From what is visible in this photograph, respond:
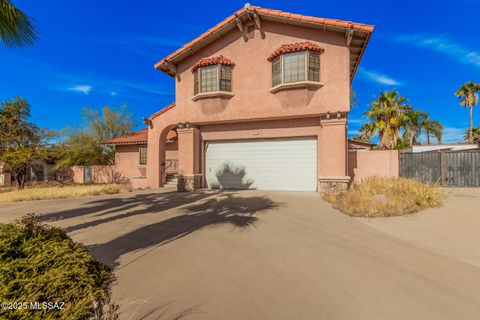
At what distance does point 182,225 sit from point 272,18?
448 inches

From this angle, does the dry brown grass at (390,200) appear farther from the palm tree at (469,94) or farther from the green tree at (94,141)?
the palm tree at (469,94)

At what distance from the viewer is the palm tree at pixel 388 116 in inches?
704

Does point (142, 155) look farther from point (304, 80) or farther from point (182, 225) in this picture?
point (304, 80)

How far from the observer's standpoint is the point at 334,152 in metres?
10.5

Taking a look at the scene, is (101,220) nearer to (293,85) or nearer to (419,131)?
(293,85)

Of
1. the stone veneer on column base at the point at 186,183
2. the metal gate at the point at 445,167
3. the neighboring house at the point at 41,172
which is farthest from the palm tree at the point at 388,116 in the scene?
the neighboring house at the point at 41,172

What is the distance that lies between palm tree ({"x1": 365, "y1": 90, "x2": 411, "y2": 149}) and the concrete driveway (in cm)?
1463

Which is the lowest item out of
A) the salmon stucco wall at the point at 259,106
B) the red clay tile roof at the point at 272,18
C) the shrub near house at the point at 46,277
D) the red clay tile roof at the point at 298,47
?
the shrub near house at the point at 46,277

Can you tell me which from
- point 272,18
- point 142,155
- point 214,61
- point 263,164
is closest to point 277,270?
point 263,164

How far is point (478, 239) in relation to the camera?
4520 millimetres

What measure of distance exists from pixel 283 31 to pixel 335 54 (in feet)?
10.1

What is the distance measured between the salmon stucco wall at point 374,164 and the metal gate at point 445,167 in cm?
237

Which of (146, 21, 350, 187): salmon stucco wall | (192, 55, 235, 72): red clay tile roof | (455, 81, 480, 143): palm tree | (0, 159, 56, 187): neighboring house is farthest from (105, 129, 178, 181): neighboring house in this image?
(455, 81, 480, 143): palm tree

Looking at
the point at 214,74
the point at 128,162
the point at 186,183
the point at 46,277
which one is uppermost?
the point at 214,74
